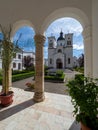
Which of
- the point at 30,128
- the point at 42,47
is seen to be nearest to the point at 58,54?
the point at 42,47

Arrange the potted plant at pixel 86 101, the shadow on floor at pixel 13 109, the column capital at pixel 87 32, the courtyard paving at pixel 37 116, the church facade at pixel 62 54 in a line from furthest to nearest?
→ the church facade at pixel 62 54 < the column capital at pixel 87 32 < the shadow on floor at pixel 13 109 < the courtyard paving at pixel 37 116 < the potted plant at pixel 86 101

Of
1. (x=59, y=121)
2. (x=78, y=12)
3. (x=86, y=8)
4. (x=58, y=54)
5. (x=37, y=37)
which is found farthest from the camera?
(x=58, y=54)

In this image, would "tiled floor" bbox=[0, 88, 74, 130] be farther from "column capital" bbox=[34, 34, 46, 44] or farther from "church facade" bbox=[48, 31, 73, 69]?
"church facade" bbox=[48, 31, 73, 69]

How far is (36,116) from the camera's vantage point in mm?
2629

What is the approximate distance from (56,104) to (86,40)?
7.31ft

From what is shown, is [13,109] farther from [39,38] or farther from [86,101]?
[39,38]

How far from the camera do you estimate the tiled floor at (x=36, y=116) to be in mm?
2245

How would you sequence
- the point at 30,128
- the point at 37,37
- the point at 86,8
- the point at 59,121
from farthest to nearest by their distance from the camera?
the point at 37,37
the point at 86,8
the point at 59,121
the point at 30,128

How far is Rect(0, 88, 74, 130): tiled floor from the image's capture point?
225 cm

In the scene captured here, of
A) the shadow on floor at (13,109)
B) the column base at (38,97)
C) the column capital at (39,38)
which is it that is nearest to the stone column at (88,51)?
the column capital at (39,38)

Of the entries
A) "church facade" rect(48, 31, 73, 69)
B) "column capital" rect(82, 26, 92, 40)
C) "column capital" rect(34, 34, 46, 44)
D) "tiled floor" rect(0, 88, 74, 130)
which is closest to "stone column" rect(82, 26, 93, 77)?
"column capital" rect(82, 26, 92, 40)

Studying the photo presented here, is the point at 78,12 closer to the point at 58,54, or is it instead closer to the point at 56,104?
the point at 56,104

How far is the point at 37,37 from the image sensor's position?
11.8 ft

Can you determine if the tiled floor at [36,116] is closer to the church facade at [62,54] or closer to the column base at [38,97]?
the column base at [38,97]
